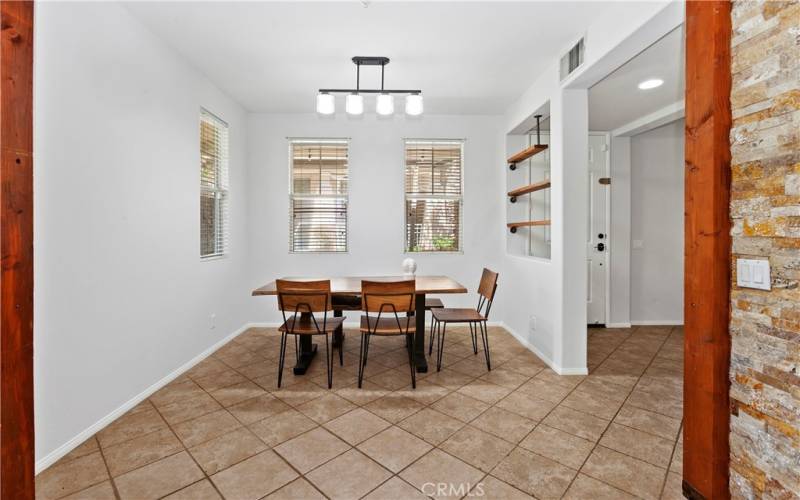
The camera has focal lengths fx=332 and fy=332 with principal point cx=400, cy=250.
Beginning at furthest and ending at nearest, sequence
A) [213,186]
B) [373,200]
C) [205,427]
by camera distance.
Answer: [373,200], [213,186], [205,427]

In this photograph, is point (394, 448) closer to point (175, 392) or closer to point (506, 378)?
point (506, 378)

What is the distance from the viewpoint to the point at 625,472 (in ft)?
5.62

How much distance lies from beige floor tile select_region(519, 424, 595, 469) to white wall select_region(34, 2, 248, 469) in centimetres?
266

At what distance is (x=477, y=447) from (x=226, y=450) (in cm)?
144

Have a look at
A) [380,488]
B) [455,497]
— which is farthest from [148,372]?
[455,497]

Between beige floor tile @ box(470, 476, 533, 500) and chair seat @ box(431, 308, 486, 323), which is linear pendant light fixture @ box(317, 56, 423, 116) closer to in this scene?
chair seat @ box(431, 308, 486, 323)

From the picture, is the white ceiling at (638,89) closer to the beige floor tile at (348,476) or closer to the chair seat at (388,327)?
the chair seat at (388,327)

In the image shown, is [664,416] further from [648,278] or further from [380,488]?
[648,278]

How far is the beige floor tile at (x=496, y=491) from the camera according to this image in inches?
61.0

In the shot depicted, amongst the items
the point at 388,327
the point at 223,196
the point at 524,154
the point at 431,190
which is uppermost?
the point at 524,154

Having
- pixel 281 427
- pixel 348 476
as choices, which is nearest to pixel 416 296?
pixel 281 427

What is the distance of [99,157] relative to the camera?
2.11 metres

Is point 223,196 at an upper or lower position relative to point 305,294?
upper

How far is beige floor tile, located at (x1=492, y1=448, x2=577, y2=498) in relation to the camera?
5.25ft
